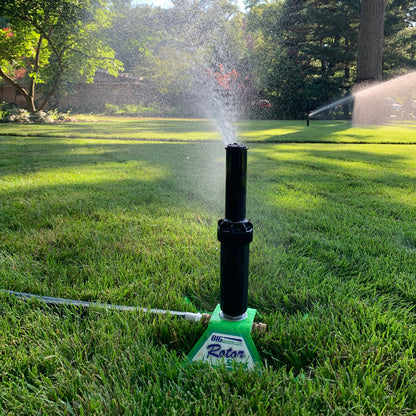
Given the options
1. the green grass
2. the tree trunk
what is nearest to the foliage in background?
the tree trunk

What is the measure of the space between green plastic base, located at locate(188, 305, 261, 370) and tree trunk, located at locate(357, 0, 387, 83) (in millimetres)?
12626

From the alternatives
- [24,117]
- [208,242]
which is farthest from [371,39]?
[208,242]

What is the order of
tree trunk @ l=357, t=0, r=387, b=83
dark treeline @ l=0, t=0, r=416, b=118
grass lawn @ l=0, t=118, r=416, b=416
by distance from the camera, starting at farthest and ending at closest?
dark treeline @ l=0, t=0, r=416, b=118
tree trunk @ l=357, t=0, r=387, b=83
grass lawn @ l=0, t=118, r=416, b=416

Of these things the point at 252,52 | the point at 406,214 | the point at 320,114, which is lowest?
the point at 406,214

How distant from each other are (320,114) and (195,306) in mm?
21897

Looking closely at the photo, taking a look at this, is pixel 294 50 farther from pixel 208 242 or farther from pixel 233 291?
pixel 233 291

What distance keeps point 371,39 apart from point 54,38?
413 inches

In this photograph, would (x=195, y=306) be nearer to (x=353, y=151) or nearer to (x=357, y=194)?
(x=357, y=194)

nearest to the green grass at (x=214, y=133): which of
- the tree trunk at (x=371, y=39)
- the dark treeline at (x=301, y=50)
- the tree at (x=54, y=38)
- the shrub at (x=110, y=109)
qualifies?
the tree trunk at (x=371, y=39)

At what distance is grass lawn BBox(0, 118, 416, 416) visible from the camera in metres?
0.79

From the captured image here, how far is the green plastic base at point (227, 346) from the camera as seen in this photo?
35.1 inches

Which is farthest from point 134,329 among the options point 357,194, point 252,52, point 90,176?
point 252,52

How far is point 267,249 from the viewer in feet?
5.12

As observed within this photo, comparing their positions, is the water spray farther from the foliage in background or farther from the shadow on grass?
the foliage in background
